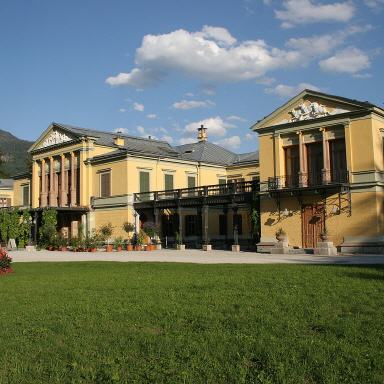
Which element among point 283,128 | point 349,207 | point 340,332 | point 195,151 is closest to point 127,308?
point 340,332

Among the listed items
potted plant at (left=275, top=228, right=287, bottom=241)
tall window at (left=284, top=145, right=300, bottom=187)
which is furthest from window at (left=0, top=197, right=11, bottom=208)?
potted plant at (left=275, top=228, right=287, bottom=241)

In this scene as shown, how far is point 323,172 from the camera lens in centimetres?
2539

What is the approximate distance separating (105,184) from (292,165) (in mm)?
17599

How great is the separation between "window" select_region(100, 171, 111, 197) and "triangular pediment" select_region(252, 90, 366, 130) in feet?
49.4

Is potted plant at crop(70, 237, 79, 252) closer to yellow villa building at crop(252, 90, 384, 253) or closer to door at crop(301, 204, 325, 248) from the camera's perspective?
yellow villa building at crop(252, 90, 384, 253)

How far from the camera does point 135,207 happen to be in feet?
123

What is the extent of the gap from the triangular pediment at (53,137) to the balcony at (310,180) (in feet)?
68.7

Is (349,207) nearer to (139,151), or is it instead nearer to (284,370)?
(139,151)

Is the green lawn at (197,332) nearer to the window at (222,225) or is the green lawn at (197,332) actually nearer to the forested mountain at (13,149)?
the window at (222,225)

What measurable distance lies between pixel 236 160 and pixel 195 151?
404 cm

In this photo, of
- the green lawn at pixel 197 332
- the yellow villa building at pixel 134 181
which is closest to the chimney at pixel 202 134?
the yellow villa building at pixel 134 181

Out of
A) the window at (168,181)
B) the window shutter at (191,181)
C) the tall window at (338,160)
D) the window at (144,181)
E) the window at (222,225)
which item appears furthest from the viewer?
the window shutter at (191,181)

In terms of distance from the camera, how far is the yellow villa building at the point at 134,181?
123ft

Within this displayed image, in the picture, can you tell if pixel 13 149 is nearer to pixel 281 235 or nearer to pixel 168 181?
pixel 168 181
